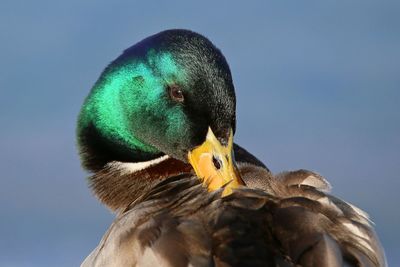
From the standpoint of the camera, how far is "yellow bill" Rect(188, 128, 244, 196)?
7.06 m

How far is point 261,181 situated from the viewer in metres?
6.91

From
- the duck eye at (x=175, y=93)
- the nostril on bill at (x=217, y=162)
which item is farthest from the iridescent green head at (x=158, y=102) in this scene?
the nostril on bill at (x=217, y=162)

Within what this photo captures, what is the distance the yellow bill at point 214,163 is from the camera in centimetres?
706

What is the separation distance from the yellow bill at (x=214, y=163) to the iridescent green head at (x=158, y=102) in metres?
0.05

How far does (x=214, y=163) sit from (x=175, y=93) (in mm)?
776

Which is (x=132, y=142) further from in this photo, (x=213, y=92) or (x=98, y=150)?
(x=213, y=92)

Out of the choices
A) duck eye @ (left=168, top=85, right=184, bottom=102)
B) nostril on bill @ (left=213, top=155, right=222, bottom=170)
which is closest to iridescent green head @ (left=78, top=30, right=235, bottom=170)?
duck eye @ (left=168, top=85, right=184, bottom=102)

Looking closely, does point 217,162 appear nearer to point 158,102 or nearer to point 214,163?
point 214,163

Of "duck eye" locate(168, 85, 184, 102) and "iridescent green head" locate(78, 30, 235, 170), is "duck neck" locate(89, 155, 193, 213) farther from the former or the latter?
"duck eye" locate(168, 85, 184, 102)

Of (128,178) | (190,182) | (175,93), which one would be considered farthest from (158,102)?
(190,182)

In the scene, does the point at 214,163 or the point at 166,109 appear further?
the point at 166,109

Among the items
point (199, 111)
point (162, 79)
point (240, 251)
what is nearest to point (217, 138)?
point (199, 111)

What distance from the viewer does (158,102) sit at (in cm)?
824

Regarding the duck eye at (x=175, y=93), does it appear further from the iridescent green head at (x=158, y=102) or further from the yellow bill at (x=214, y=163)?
the yellow bill at (x=214, y=163)
